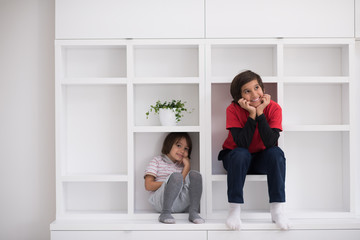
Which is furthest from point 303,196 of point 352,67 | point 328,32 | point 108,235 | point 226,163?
point 108,235

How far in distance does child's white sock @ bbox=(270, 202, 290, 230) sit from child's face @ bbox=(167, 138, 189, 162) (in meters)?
0.60

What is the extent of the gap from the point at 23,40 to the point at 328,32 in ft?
6.24

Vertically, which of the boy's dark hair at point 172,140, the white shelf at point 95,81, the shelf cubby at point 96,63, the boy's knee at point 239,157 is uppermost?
the shelf cubby at point 96,63

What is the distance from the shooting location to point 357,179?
2232mm

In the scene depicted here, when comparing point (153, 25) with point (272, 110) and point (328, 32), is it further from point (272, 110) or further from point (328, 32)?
point (328, 32)

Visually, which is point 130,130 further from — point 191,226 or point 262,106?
point 262,106

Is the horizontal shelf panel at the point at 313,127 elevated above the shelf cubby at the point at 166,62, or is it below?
below

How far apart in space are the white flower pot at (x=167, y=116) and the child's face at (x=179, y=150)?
137 millimetres

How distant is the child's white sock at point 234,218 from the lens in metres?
1.92

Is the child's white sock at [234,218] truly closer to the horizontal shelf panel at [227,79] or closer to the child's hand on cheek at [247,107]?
the child's hand on cheek at [247,107]

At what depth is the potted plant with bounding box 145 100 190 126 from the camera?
2.13 metres

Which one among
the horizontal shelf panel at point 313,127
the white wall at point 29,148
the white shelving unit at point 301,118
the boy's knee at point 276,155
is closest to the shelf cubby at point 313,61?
the white shelving unit at point 301,118

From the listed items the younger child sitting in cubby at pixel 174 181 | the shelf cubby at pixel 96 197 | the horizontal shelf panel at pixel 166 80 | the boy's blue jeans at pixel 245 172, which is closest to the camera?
the boy's blue jeans at pixel 245 172

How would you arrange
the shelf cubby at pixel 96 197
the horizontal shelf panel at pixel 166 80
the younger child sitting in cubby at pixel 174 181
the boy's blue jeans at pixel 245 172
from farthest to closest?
the shelf cubby at pixel 96 197 < the horizontal shelf panel at pixel 166 80 < the younger child sitting in cubby at pixel 174 181 < the boy's blue jeans at pixel 245 172
